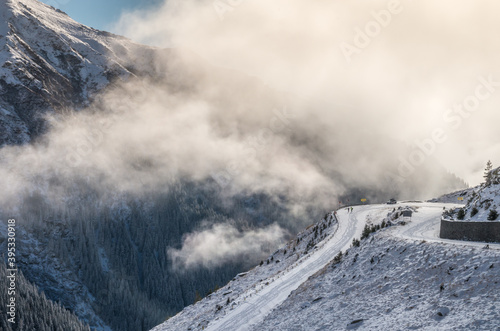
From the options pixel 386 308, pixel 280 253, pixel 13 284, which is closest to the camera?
pixel 386 308

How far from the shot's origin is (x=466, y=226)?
86.7ft

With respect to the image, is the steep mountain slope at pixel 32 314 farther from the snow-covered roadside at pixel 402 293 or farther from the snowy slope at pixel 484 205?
the snowy slope at pixel 484 205

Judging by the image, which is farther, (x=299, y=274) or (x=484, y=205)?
(x=299, y=274)

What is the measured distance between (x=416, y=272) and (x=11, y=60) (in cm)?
23649

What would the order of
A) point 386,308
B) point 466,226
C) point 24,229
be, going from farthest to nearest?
→ 1. point 24,229
2. point 466,226
3. point 386,308

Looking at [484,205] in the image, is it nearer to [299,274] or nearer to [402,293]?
[402,293]

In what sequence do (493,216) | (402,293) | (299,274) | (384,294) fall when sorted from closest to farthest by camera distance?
(402,293)
(384,294)
(493,216)
(299,274)

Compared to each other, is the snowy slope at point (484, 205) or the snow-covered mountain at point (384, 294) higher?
the snowy slope at point (484, 205)

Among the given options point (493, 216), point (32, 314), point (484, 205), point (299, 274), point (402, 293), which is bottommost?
point (402, 293)

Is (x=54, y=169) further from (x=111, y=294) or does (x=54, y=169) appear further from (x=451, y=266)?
(x=451, y=266)

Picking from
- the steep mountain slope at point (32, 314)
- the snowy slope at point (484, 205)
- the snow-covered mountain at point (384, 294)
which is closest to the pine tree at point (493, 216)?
the snowy slope at point (484, 205)

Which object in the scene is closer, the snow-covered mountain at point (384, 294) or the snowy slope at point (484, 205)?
the snow-covered mountain at point (384, 294)

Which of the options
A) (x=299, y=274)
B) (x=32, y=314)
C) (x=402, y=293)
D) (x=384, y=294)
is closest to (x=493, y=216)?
(x=402, y=293)

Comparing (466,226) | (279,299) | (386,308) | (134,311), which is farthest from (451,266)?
(134,311)
